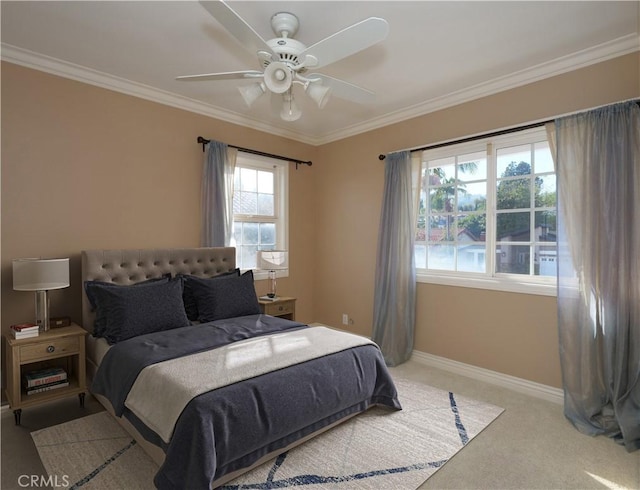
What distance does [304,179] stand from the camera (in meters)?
4.98

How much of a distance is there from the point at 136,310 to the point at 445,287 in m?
2.83

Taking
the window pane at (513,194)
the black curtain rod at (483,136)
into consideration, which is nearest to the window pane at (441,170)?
the black curtain rod at (483,136)

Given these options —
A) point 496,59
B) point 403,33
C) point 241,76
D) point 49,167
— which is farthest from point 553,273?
point 49,167

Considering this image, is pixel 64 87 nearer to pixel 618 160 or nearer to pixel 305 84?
pixel 305 84

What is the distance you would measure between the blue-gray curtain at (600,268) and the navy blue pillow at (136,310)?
3065mm

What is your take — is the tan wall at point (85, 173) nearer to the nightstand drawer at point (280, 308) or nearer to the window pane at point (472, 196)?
the nightstand drawer at point (280, 308)

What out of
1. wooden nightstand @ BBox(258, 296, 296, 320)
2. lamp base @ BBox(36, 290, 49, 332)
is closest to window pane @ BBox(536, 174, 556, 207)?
wooden nightstand @ BBox(258, 296, 296, 320)

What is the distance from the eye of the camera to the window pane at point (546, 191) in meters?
3.12

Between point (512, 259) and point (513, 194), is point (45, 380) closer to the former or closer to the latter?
point (512, 259)

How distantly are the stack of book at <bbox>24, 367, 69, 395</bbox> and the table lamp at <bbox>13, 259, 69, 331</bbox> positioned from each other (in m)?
0.33

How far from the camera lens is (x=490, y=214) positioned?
3479 mm

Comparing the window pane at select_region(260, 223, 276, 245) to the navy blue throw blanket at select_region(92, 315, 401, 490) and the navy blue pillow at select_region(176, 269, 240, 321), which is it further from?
the navy blue throw blanket at select_region(92, 315, 401, 490)

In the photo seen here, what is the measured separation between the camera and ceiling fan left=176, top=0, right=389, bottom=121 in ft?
5.99

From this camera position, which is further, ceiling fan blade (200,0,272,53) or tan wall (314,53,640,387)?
tan wall (314,53,640,387)
